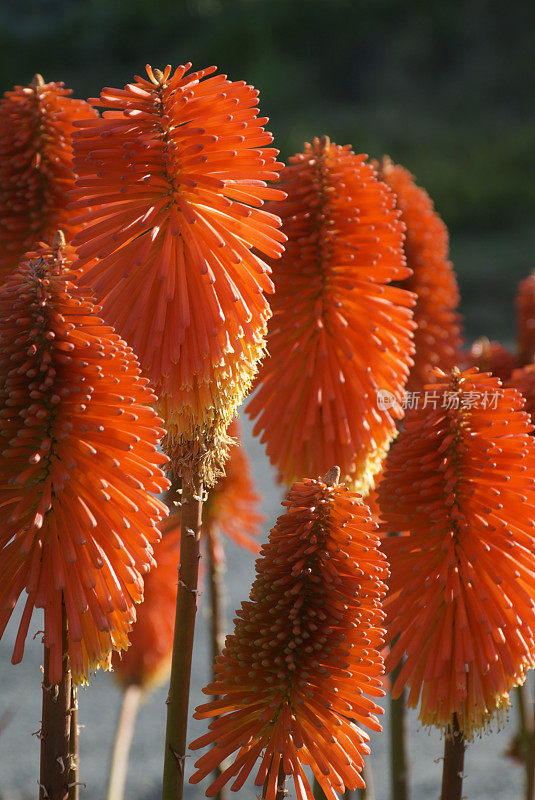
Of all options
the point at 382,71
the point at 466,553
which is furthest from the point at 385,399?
the point at 382,71

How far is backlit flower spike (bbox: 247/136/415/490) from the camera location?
164 centimetres

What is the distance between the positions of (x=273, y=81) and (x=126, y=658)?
17003mm

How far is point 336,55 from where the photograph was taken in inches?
766

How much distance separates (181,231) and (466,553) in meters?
0.57

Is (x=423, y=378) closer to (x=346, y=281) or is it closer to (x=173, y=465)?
(x=346, y=281)

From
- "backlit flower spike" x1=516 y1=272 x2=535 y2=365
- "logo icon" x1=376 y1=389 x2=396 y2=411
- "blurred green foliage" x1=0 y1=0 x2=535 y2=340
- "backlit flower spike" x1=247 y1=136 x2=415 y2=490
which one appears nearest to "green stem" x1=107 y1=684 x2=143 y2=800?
"backlit flower spike" x1=247 y1=136 x2=415 y2=490

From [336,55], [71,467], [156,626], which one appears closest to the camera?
[71,467]

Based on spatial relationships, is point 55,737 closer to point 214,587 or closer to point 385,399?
point 385,399

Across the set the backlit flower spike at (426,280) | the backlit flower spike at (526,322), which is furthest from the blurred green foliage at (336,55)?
the backlit flower spike at (426,280)

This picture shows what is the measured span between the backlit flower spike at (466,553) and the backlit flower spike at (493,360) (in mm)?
618

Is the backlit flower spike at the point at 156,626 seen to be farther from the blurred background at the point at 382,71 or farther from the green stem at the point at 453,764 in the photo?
the blurred background at the point at 382,71

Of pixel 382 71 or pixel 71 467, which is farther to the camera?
pixel 382 71

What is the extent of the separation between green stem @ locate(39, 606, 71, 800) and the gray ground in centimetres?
258

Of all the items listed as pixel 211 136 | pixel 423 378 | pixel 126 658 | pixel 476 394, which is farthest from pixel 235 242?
pixel 126 658
